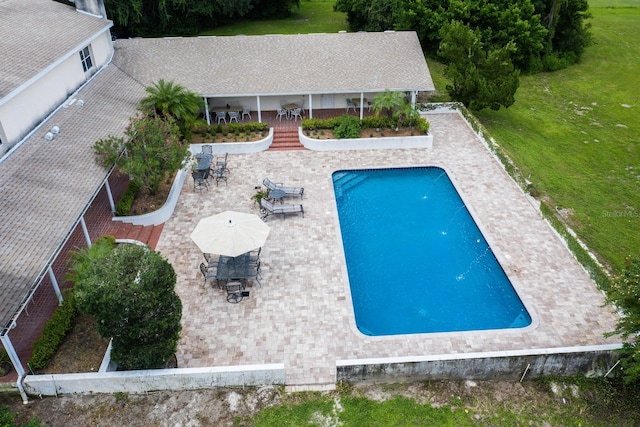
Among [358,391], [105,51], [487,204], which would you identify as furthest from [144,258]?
[105,51]

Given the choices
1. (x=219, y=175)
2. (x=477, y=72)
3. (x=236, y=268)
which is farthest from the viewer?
(x=477, y=72)

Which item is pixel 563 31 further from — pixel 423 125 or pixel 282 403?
pixel 282 403

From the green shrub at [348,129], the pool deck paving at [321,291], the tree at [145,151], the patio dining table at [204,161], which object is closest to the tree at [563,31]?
the pool deck paving at [321,291]

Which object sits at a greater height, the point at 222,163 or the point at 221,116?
the point at 221,116

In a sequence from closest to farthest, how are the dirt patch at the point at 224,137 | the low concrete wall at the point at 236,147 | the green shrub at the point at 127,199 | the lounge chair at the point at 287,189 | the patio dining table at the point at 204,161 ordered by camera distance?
the green shrub at the point at 127,199 → the lounge chair at the point at 287,189 → the patio dining table at the point at 204,161 → the low concrete wall at the point at 236,147 → the dirt patch at the point at 224,137

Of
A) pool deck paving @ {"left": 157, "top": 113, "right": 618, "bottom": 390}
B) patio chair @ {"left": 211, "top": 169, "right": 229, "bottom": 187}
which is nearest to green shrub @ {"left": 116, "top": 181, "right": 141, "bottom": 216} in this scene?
pool deck paving @ {"left": 157, "top": 113, "right": 618, "bottom": 390}

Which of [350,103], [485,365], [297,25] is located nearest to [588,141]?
[350,103]

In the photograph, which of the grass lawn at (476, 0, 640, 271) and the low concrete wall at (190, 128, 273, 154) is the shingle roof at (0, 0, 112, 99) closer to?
the low concrete wall at (190, 128, 273, 154)

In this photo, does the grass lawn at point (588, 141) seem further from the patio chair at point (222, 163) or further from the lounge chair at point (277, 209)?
the patio chair at point (222, 163)
